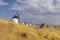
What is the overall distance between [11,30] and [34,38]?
265 inches

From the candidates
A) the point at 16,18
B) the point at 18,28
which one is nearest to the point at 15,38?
the point at 18,28

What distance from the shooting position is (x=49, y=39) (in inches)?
1831

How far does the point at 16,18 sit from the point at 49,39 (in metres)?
26.4

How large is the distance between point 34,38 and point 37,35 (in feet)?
8.41

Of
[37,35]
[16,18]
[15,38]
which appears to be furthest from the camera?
[16,18]

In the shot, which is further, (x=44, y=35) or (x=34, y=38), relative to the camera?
(x=44, y=35)

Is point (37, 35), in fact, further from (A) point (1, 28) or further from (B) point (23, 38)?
(A) point (1, 28)

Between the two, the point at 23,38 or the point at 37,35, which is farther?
the point at 37,35

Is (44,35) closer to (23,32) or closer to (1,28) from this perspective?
(23,32)

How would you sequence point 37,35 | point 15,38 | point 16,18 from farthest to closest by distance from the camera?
point 16,18 → point 37,35 → point 15,38

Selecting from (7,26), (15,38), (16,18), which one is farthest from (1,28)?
(16,18)

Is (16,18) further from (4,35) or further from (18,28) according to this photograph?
(4,35)

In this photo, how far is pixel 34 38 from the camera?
45.5m

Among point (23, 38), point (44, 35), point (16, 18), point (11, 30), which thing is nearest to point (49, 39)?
point (44, 35)
